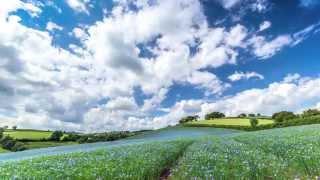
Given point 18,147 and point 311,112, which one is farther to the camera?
point 18,147

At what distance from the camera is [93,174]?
1719 centimetres

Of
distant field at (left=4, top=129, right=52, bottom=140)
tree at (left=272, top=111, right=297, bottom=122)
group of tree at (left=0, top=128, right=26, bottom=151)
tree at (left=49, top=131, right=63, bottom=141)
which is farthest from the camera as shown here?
distant field at (left=4, top=129, right=52, bottom=140)

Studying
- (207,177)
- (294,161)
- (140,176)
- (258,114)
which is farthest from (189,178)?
(258,114)

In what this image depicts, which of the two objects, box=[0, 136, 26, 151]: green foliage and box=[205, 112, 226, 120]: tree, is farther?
box=[205, 112, 226, 120]: tree

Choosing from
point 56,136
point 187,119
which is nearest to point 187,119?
point 187,119

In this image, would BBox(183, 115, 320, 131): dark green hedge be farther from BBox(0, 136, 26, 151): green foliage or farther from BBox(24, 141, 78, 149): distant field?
BBox(0, 136, 26, 151): green foliage

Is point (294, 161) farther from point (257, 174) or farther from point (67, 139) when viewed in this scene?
point (67, 139)

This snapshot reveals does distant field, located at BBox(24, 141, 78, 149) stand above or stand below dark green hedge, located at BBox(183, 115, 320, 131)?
below

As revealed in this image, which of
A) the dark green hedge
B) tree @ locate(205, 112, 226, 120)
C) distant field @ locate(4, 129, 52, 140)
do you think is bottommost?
the dark green hedge

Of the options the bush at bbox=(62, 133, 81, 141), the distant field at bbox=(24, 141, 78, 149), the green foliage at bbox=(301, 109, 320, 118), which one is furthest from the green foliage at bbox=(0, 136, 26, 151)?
the green foliage at bbox=(301, 109, 320, 118)

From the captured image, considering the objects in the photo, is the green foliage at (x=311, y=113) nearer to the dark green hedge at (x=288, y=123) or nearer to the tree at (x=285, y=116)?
the tree at (x=285, y=116)

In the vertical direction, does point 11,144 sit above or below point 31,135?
below

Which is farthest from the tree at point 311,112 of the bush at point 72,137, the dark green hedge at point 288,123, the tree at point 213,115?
the bush at point 72,137

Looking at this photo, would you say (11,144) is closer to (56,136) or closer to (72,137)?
(56,136)
